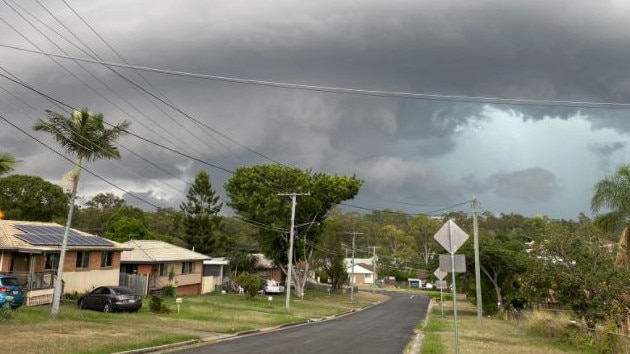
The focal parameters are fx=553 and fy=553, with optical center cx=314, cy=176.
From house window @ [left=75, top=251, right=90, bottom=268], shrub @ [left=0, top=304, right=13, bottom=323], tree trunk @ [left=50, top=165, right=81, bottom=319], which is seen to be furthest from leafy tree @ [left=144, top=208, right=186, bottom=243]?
shrub @ [left=0, top=304, right=13, bottom=323]

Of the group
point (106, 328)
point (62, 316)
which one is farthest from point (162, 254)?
point (106, 328)

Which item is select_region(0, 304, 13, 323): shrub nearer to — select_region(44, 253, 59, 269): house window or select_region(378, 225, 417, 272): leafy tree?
select_region(44, 253, 59, 269): house window

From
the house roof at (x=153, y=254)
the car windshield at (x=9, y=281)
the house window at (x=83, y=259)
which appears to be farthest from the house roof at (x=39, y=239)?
the house roof at (x=153, y=254)

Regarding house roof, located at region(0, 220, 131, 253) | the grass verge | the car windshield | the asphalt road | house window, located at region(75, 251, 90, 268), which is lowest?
the asphalt road

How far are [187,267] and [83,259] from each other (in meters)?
17.1

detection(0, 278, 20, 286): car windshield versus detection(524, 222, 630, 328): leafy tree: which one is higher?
detection(524, 222, 630, 328): leafy tree

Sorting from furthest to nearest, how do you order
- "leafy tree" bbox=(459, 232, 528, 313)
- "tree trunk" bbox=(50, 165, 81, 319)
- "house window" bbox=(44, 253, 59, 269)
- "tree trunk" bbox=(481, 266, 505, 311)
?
"tree trunk" bbox=(481, 266, 505, 311), "leafy tree" bbox=(459, 232, 528, 313), "house window" bbox=(44, 253, 59, 269), "tree trunk" bbox=(50, 165, 81, 319)

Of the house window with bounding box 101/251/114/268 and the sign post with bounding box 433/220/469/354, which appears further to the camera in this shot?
the house window with bounding box 101/251/114/268

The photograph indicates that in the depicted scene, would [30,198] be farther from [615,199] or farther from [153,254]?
[615,199]

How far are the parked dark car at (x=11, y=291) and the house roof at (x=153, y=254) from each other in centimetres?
1570

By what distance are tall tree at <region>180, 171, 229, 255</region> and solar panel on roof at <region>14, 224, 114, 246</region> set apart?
38.5m

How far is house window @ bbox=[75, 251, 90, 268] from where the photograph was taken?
35.6m

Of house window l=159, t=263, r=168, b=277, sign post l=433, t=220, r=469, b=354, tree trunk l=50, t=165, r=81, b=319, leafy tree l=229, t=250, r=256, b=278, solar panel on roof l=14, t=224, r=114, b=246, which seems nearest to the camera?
sign post l=433, t=220, r=469, b=354

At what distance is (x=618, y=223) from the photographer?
25672 mm
